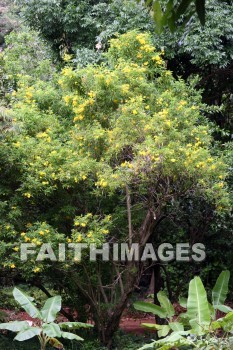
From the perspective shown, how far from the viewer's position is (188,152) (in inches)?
290

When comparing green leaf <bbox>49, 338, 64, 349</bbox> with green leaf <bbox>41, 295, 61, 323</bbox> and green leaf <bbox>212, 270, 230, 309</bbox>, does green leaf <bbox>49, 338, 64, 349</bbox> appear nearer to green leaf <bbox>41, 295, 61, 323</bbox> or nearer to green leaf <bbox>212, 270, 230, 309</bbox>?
green leaf <bbox>41, 295, 61, 323</bbox>

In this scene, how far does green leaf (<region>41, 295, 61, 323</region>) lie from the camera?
23.9 ft

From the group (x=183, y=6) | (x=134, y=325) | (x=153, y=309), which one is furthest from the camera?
(x=134, y=325)

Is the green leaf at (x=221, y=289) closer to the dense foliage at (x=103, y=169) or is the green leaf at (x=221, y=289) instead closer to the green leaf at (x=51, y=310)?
the dense foliage at (x=103, y=169)

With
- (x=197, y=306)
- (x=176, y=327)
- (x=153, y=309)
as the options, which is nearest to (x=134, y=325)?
(x=153, y=309)

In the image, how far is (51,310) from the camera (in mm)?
7402

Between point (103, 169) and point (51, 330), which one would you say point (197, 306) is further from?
point (103, 169)

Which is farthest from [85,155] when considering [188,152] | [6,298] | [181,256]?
[181,256]

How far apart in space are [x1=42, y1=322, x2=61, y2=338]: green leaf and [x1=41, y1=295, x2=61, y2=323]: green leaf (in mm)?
220

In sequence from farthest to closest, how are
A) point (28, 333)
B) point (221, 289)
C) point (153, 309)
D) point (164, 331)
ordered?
point (221, 289) < point (153, 309) < point (164, 331) < point (28, 333)

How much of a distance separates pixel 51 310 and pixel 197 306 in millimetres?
1885

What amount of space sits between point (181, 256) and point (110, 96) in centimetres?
432

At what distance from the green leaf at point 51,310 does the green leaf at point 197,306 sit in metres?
1.71

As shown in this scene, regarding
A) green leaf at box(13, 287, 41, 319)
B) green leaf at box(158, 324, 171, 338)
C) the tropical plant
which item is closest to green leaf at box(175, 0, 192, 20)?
the tropical plant
